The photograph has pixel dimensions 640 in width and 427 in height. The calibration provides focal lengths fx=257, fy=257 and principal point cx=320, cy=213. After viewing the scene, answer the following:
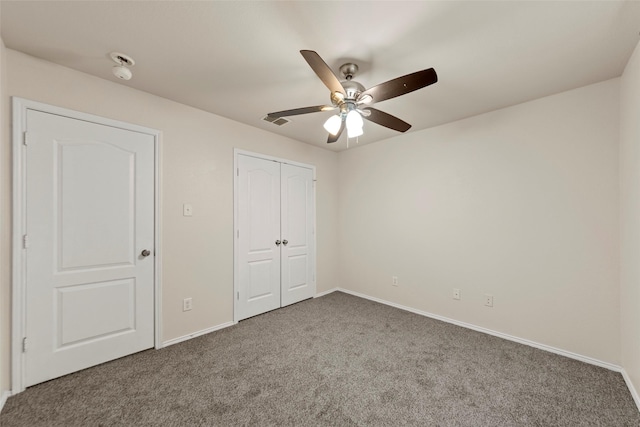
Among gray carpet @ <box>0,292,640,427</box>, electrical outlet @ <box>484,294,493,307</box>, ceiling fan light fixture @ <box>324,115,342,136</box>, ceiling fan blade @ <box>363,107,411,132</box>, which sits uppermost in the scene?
ceiling fan blade @ <box>363,107,411,132</box>

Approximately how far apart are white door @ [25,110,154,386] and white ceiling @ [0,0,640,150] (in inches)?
22.7

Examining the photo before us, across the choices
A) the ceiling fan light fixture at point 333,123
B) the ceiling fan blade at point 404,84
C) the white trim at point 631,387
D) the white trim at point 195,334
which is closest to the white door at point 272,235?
the white trim at point 195,334

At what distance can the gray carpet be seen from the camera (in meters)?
1.60

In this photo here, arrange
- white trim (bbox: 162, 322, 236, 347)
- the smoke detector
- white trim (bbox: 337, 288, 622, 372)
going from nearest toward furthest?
the smoke detector
white trim (bbox: 337, 288, 622, 372)
white trim (bbox: 162, 322, 236, 347)

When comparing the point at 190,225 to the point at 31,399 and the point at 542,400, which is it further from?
the point at 542,400

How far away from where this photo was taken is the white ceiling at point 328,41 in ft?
4.70

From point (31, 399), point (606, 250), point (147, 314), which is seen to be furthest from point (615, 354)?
point (31, 399)

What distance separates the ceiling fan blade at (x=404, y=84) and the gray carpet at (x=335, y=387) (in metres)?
2.03

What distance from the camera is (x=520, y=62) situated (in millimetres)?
1893

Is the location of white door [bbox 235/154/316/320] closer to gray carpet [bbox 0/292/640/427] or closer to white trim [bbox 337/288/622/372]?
gray carpet [bbox 0/292/640/427]

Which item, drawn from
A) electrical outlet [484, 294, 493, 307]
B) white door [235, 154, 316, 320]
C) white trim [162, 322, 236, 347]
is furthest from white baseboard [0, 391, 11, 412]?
electrical outlet [484, 294, 493, 307]

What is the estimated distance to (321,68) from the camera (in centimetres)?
147

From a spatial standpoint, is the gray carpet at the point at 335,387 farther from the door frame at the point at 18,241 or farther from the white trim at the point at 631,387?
the door frame at the point at 18,241

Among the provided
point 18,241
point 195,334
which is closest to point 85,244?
point 18,241
